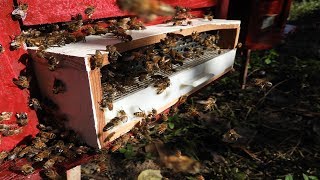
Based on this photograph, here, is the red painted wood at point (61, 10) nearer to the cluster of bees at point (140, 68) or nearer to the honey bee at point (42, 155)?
the cluster of bees at point (140, 68)

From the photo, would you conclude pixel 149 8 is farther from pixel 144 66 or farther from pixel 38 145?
pixel 144 66

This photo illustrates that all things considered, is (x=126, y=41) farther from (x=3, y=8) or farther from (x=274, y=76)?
(x=274, y=76)

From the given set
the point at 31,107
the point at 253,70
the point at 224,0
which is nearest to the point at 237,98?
the point at 253,70

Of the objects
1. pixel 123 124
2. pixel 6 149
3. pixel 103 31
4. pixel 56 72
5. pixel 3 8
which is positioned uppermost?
pixel 3 8

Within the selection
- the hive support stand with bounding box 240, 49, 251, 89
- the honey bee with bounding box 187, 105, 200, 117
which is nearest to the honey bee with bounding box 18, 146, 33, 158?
the honey bee with bounding box 187, 105, 200, 117

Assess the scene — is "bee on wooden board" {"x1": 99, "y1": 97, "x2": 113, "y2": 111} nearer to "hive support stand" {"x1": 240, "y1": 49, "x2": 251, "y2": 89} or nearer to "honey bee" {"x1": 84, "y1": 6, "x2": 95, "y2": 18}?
"honey bee" {"x1": 84, "y1": 6, "x2": 95, "y2": 18}

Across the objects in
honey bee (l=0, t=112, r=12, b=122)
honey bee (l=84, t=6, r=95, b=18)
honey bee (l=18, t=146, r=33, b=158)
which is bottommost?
honey bee (l=18, t=146, r=33, b=158)

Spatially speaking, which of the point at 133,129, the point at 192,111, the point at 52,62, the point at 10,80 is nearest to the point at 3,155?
the point at 10,80

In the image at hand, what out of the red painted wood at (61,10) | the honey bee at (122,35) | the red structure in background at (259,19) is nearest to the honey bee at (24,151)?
the red painted wood at (61,10)
